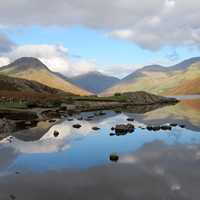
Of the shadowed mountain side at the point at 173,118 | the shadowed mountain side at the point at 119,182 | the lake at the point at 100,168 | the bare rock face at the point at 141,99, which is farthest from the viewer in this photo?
the bare rock face at the point at 141,99

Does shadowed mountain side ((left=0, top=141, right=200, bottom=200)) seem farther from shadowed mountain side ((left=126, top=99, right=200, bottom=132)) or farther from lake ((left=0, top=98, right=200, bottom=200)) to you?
shadowed mountain side ((left=126, top=99, right=200, bottom=132))

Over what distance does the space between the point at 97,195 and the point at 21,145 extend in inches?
946

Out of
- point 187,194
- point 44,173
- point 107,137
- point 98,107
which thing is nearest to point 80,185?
point 44,173

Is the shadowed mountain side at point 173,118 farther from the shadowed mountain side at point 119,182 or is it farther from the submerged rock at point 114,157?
the shadowed mountain side at point 119,182

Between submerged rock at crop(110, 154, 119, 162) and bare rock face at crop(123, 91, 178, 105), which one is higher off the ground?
bare rock face at crop(123, 91, 178, 105)

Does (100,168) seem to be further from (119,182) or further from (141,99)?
(141,99)

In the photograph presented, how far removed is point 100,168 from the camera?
1267 inches

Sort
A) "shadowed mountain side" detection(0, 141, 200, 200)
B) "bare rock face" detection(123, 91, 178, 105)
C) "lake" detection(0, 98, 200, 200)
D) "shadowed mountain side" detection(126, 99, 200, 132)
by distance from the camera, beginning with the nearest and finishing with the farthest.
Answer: "shadowed mountain side" detection(0, 141, 200, 200) → "lake" detection(0, 98, 200, 200) → "shadowed mountain side" detection(126, 99, 200, 132) → "bare rock face" detection(123, 91, 178, 105)

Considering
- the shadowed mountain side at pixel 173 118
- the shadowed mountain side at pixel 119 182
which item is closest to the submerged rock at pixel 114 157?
the shadowed mountain side at pixel 119 182

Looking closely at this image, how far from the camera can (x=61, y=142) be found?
49156 mm

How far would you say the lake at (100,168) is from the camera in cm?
2456

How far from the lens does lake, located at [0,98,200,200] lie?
24.6 metres

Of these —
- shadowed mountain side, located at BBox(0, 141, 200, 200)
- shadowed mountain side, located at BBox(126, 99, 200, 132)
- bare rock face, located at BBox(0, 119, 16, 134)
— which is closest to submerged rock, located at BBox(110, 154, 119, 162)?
shadowed mountain side, located at BBox(0, 141, 200, 200)

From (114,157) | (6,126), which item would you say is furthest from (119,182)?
(6,126)
